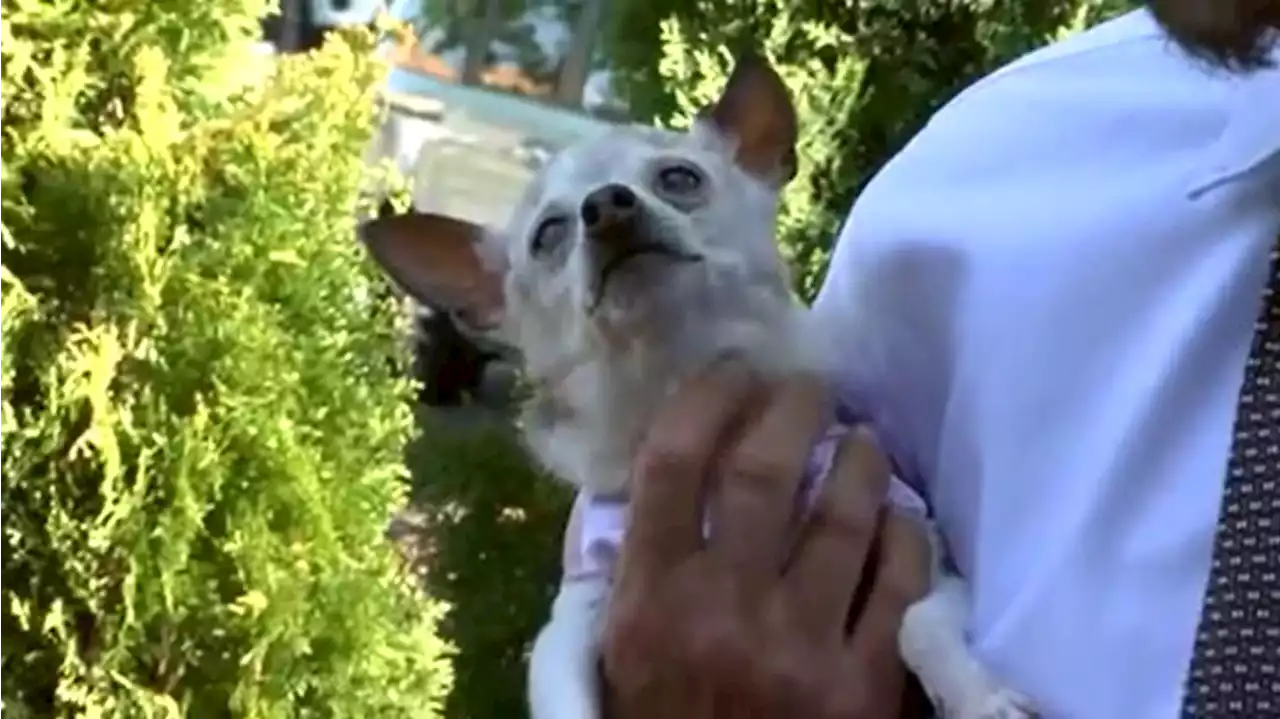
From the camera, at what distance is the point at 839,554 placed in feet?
2.85

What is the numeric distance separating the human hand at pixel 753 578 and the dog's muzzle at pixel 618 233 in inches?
2.6

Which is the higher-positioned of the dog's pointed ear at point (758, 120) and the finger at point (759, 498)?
the dog's pointed ear at point (758, 120)

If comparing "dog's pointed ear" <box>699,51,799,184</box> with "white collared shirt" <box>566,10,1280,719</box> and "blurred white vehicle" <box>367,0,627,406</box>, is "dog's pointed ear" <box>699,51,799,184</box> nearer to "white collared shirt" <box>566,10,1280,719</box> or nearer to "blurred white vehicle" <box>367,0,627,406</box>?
"white collared shirt" <box>566,10,1280,719</box>

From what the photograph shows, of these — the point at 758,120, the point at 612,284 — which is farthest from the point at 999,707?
the point at 758,120

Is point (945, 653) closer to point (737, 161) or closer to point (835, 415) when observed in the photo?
point (835, 415)

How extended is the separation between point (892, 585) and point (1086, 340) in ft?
0.39

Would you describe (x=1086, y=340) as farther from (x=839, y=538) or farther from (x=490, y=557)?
(x=490, y=557)

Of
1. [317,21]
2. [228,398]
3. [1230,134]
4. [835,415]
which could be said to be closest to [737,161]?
[835,415]

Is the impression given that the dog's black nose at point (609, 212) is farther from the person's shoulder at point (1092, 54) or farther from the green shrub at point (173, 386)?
the green shrub at point (173, 386)

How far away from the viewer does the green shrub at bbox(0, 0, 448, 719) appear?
2.06 meters

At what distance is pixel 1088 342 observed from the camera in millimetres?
812

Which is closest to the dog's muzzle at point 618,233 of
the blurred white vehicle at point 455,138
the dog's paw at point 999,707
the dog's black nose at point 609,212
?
Answer: the dog's black nose at point 609,212

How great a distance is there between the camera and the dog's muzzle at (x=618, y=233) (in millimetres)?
919

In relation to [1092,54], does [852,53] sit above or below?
below
